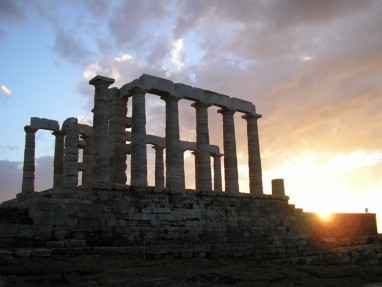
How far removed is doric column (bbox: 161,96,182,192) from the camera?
25297mm

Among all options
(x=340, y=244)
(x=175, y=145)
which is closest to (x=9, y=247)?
(x=175, y=145)

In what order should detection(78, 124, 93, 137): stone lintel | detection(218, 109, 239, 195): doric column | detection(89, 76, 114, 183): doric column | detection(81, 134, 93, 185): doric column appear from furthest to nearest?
detection(81, 134, 93, 185): doric column < detection(78, 124, 93, 137): stone lintel < detection(218, 109, 239, 195): doric column < detection(89, 76, 114, 183): doric column

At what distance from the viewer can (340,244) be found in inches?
1154

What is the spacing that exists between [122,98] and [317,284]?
51.1 ft

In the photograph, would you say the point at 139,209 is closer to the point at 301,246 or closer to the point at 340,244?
the point at 301,246

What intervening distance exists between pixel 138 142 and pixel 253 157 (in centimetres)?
1016

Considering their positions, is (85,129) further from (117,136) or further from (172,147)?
(172,147)

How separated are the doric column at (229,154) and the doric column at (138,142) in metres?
7.39

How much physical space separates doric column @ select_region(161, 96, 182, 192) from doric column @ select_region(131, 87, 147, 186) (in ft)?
5.40

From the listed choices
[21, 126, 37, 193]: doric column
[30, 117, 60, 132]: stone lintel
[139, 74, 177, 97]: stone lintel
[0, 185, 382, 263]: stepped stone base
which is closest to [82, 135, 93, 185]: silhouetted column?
[30, 117, 60, 132]: stone lintel

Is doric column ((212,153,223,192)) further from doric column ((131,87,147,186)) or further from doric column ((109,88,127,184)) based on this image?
doric column ((131,87,147,186))

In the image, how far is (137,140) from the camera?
24812 mm

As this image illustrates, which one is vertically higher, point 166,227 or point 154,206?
point 154,206

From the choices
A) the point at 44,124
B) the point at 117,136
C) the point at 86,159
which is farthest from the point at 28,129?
the point at 117,136
